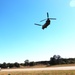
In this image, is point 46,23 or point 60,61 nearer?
point 46,23

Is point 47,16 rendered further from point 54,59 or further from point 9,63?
point 9,63

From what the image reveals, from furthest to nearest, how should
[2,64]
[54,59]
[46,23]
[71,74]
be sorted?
[2,64]
[54,59]
[71,74]
[46,23]

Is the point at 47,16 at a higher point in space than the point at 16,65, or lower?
higher

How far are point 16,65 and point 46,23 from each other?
81.8 m

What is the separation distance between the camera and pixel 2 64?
105 metres

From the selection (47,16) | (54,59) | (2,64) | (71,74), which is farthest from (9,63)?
(47,16)

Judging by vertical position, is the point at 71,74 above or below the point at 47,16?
below

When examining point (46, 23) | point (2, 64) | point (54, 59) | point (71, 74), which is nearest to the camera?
point (46, 23)

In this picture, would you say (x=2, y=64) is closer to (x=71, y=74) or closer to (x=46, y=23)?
(x=71, y=74)

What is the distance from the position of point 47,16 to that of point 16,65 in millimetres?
81565

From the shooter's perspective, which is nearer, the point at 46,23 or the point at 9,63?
the point at 46,23

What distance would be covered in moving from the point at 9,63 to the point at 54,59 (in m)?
26.8

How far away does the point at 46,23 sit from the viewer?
23.0m

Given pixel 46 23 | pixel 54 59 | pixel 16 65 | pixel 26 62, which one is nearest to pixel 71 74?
pixel 46 23
